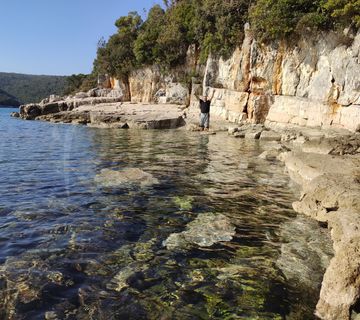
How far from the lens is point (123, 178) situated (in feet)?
31.0

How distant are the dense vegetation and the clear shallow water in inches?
546

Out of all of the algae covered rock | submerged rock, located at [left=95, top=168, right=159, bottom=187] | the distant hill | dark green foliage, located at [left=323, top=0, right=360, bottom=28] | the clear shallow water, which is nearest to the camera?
the clear shallow water

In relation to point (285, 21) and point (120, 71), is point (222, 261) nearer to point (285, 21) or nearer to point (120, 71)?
point (285, 21)

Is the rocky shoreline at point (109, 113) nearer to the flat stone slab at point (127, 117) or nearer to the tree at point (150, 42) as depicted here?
the flat stone slab at point (127, 117)

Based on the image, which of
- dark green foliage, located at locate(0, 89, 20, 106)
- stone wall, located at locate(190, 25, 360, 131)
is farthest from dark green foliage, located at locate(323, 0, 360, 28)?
dark green foliage, located at locate(0, 89, 20, 106)

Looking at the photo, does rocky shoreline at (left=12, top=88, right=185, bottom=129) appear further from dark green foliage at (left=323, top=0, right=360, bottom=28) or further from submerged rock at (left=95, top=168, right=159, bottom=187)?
submerged rock at (left=95, top=168, right=159, bottom=187)

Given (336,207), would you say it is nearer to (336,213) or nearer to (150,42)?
(336,213)

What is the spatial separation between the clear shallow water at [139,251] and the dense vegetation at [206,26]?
13861 millimetres

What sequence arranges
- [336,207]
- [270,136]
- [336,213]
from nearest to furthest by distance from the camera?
[336,213]
[336,207]
[270,136]

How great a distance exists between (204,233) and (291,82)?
19.5m

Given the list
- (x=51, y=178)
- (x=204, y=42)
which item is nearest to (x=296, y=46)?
(x=204, y=42)

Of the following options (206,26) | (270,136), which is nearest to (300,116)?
(270,136)

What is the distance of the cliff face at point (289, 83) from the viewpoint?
18438 mm

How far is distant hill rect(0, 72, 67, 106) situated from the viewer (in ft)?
433
